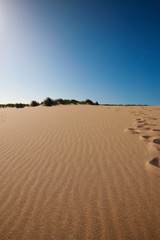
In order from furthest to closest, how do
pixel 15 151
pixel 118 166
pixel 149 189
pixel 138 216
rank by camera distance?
pixel 15 151 → pixel 118 166 → pixel 149 189 → pixel 138 216

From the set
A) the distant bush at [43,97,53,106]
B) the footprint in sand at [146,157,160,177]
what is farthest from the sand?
the distant bush at [43,97,53,106]

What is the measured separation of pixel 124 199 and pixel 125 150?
58.9 inches

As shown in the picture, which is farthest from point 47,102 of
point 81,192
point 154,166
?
point 81,192

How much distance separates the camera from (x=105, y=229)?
1.39m

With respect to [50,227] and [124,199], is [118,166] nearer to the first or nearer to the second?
[124,199]

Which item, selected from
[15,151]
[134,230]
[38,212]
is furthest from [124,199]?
[15,151]

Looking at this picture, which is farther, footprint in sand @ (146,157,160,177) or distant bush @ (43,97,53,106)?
distant bush @ (43,97,53,106)

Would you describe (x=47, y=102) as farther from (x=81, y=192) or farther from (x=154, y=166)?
(x=81, y=192)

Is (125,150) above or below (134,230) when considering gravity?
above

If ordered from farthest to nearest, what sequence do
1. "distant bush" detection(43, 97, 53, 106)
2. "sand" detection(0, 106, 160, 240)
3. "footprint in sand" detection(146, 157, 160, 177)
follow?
"distant bush" detection(43, 97, 53, 106), "footprint in sand" detection(146, 157, 160, 177), "sand" detection(0, 106, 160, 240)

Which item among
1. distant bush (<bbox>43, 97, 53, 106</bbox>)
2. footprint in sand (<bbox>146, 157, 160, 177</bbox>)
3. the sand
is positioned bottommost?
the sand

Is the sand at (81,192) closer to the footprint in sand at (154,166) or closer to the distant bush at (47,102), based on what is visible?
the footprint in sand at (154,166)

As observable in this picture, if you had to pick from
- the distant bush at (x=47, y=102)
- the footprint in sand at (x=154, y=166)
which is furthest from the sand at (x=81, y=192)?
the distant bush at (x=47, y=102)

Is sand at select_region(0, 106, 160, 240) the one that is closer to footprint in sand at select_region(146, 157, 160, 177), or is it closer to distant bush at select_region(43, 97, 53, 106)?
footprint in sand at select_region(146, 157, 160, 177)
